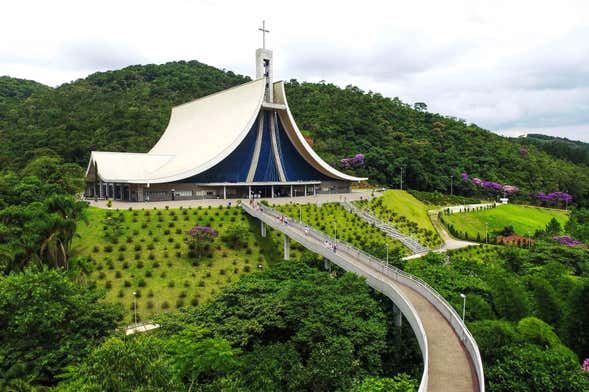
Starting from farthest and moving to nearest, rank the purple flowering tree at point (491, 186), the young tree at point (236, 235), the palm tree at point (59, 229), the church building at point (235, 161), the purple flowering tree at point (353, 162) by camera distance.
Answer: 1. the purple flowering tree at point (491, 186)
2. the purple flowering tree at point (353, 162)
3. the church building at point (235, 161)
4. the young tree at point (236, 235)
5. the palm tree at point (59, 229)

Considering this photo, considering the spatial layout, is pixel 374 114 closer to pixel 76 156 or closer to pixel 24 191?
pixel 76 156

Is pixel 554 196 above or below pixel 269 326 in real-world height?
above

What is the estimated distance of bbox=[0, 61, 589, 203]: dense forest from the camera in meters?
41.5

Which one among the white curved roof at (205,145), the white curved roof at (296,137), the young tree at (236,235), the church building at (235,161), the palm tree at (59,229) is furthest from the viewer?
the white curved roof at (296,137)

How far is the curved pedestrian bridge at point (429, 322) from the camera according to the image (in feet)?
25.5

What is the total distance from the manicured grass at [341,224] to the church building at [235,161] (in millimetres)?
3980

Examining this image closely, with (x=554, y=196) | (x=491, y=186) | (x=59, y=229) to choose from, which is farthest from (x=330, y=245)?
(x=554, y=196)

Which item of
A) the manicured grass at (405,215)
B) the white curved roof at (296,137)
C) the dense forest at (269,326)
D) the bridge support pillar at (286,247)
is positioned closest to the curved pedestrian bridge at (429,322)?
the dense forest at (269,326)

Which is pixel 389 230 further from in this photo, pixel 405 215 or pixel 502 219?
pixel 502 219

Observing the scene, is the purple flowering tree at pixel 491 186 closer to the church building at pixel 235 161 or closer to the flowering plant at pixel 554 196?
the flowering plant at pixel 554 196

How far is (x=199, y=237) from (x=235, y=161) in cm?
1056

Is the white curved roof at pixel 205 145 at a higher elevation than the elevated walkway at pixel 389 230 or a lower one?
higher

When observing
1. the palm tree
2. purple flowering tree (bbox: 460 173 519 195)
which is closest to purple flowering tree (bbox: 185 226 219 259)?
the palm tree

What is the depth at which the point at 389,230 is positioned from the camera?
23.7 m
